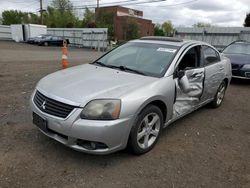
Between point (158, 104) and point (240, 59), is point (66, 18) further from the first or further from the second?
point (158, 104)

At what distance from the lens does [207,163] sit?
3.30 metres

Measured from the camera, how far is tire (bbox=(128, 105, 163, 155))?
314 cm

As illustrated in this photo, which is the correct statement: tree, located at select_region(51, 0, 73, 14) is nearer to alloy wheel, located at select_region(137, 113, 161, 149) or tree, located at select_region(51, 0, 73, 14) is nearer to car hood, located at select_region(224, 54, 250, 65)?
car hood, located at select_region(224, 54, 250, 65)

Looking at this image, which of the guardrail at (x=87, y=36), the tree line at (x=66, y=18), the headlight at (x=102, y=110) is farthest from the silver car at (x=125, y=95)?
the tree line at (x=66, y=18)

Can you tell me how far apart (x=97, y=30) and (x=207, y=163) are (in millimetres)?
25549

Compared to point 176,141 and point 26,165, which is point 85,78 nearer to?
point 26,165

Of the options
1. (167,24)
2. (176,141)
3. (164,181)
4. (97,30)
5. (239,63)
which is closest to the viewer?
(164,181)

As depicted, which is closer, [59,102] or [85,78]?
[59,102]

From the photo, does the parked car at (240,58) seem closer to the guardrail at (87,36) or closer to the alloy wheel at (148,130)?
the alloy wheel at (148,130)

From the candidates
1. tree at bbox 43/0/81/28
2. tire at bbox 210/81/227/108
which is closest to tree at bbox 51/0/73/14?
tree at bbox 43/0/81/28

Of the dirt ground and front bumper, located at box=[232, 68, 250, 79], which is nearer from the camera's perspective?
the dirt ground

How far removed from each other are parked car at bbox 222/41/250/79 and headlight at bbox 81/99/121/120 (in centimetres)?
660

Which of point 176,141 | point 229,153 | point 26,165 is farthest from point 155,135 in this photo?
point 26,165

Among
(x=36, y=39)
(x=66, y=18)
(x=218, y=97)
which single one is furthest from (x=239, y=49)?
(x=66, y=18)
